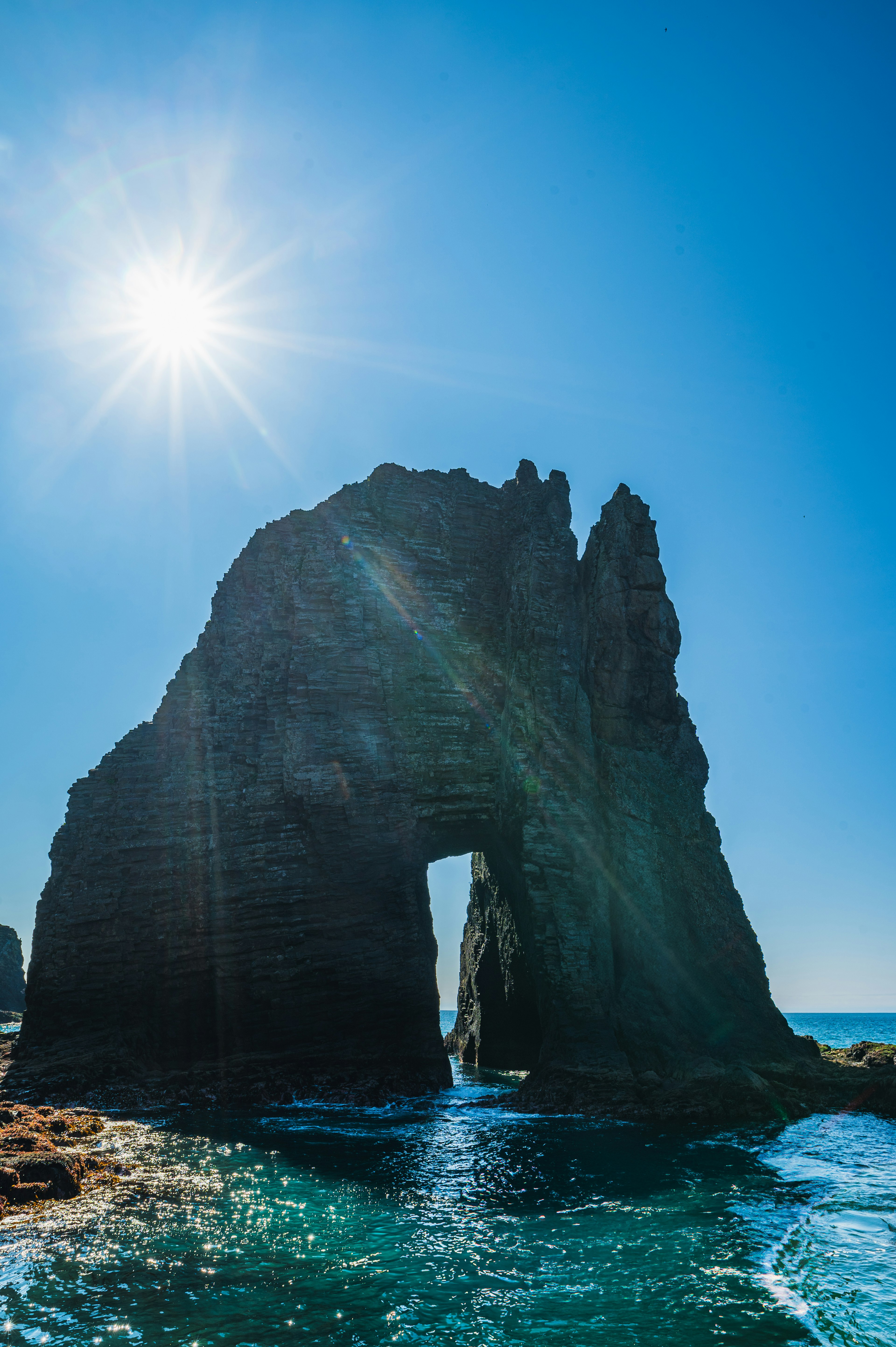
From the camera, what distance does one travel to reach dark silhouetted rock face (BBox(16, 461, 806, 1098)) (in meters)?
27.9

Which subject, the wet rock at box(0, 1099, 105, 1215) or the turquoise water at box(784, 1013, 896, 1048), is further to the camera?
the turquoise water at box(784, 1013, 896, 1048)

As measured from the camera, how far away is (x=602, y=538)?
3519cm

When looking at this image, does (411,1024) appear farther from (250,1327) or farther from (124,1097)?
(250,1327)

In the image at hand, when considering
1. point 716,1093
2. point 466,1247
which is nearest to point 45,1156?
point 466,1247

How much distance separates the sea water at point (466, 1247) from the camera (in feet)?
27.6

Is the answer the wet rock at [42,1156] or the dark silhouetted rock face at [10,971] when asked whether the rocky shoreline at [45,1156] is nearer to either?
the wet rock at [42,1156]

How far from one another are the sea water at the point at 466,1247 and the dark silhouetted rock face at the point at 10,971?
106043 mm

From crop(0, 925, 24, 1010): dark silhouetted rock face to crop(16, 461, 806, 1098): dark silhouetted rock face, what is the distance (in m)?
93.0

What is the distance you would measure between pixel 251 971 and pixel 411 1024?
6345 millimetres

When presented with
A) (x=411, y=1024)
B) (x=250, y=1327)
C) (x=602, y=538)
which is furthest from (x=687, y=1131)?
(x=602, y=538)

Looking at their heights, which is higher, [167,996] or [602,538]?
[602,538]

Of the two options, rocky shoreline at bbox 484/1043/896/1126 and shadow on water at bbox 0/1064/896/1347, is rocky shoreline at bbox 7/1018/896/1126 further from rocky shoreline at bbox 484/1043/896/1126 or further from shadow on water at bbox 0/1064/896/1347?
shadow on water at bbox 0/1064/896/1347

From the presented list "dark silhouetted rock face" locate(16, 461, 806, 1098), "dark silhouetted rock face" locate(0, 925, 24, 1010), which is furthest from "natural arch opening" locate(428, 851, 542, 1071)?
"dark silhouetted rock face" locate(0, 925, 24, 1010)

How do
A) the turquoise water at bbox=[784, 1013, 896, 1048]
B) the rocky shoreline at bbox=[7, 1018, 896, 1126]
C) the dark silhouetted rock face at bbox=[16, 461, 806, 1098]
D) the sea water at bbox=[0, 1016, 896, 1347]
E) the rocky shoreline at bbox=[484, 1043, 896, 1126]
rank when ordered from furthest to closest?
the turquoise water at bbox=[784, 1013, 896, 1048]
the dark silhouetted rock face at bbox=[16, 461, 806, 1098]
the rocky shoreline at bbox=[7, 1018, 896, 1126]
the rocky shoreline at bbox=[484, 1043, 896, 1126]
the sea water at bbox=[0, 1016, 896, 1347]
